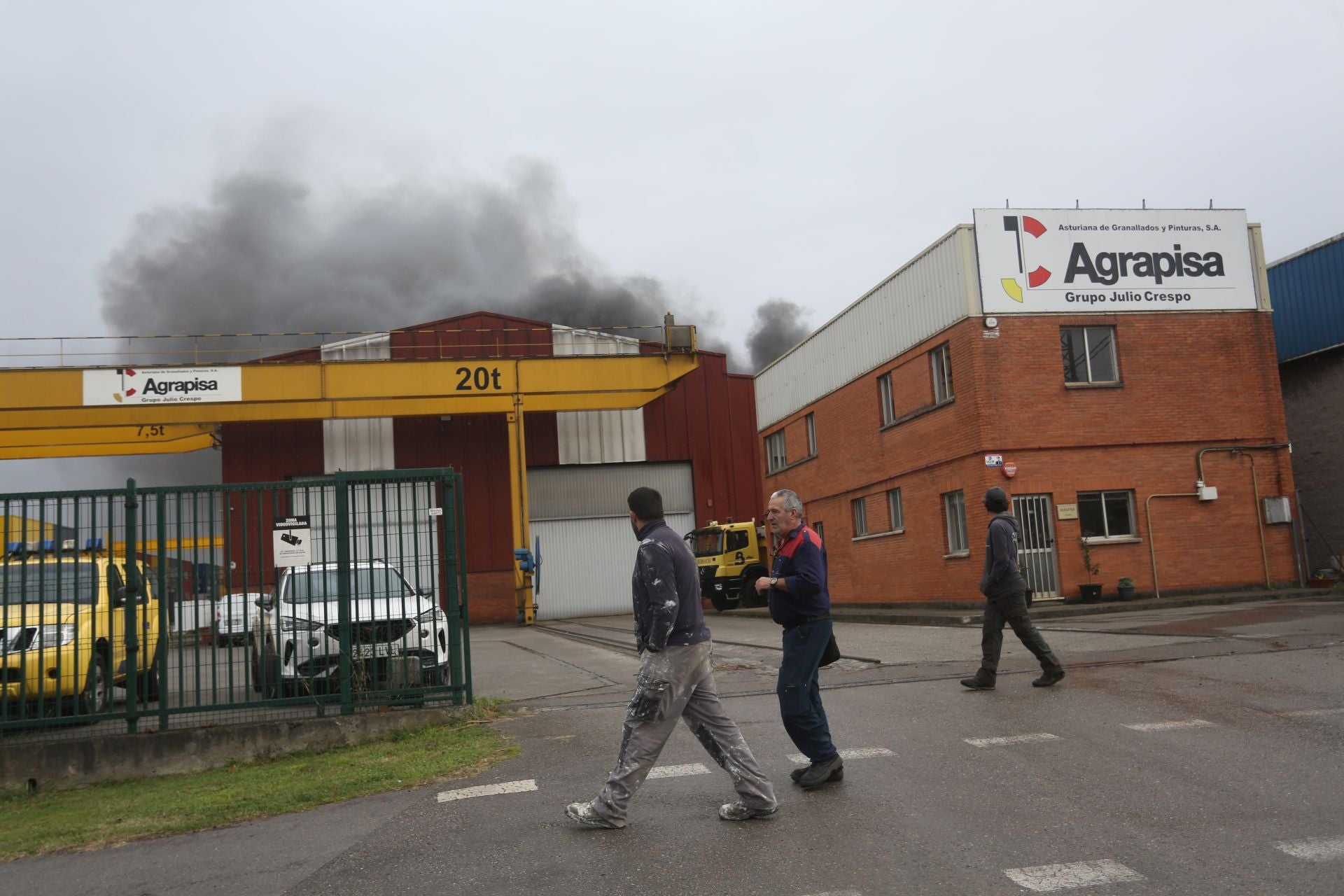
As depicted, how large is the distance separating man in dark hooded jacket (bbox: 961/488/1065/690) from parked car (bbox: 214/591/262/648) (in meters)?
5.66

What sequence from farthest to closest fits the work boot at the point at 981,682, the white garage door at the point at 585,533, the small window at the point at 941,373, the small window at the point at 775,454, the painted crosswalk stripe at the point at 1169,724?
the white garage door at the point at 585,533 → the small window at the point at 775,454 → the small window at the point at 941,373 → the work boot at the point at 981,682 → the painted crosswalk stripe at the point at 1169,724

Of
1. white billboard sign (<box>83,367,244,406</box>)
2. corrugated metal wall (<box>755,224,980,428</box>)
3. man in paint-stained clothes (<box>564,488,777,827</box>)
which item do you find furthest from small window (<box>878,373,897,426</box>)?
man in paint-stained clothes (<box>564,488,777,827</box>)

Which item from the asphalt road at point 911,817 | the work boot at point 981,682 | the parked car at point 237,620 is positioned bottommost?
the asphalt road at point 911,817

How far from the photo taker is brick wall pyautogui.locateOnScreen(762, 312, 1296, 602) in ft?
63.4

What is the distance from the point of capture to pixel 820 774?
577 cm

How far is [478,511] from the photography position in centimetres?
3253

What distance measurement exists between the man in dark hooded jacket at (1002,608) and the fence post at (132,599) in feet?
21.1

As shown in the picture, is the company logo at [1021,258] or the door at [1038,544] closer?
the door at [1038,544]

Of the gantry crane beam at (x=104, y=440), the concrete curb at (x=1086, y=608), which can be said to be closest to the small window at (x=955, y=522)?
the concrete curb at (x=1086, y=608)

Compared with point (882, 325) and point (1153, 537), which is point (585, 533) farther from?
point (1153, 537)

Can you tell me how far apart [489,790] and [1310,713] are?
5345 millimetres

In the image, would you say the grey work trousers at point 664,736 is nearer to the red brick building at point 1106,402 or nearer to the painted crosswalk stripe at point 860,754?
the painted crosswalk stripe at point 860,754

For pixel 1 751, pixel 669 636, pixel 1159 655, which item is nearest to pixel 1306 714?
pixel 1159 655

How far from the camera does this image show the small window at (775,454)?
30547 millimetres
